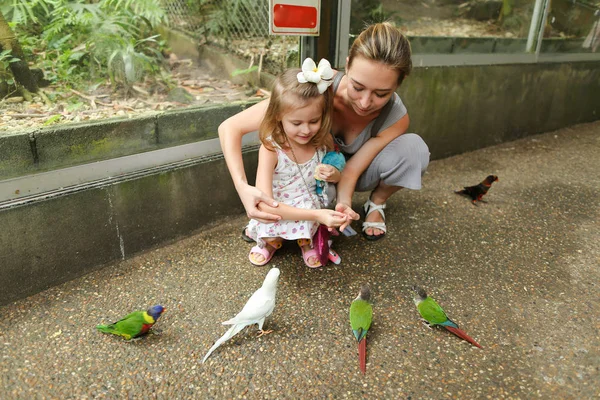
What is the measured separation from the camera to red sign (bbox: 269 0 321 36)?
250 centimetres

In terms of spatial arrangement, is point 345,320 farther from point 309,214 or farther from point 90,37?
point 90,37

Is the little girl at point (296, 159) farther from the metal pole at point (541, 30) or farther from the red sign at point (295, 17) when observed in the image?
the metal pole at point (541, 30)

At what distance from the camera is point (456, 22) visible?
400cm

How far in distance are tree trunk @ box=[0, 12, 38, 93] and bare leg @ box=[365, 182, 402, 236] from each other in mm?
2153

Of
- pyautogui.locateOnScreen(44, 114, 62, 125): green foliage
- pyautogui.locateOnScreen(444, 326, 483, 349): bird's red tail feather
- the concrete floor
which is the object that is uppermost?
pyautogui.locateOnScreen(44, 114, 62, 125): green foliage

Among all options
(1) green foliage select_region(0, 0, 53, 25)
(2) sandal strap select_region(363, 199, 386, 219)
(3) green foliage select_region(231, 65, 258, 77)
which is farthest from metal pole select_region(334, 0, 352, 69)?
(1) green foliage select_region(0, 0, 53, 25)

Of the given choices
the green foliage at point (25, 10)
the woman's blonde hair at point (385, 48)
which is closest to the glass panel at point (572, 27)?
the woman's blonde hair at point (385, 48)

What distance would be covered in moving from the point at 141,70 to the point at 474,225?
2.51 m

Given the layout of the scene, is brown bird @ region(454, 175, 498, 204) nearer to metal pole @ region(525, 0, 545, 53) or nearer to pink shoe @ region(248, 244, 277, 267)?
pink shoe @ region(248, 244, 277, 267)

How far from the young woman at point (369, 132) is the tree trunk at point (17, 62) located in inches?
43.5

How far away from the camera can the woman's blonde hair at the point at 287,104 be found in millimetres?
2049

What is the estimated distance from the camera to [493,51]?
4.17 meters

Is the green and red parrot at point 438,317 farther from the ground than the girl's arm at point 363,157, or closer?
closer

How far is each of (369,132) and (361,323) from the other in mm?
1199
